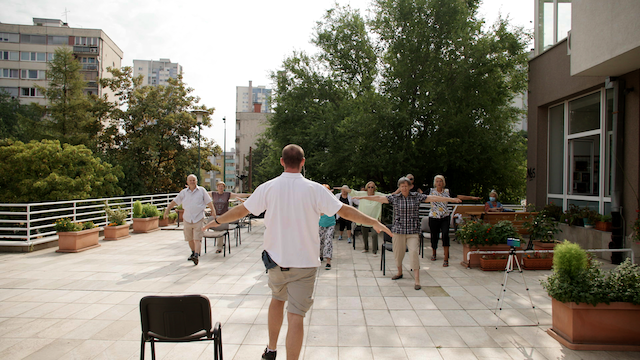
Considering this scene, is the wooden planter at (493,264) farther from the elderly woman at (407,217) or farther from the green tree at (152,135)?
the green tree at (152,135)

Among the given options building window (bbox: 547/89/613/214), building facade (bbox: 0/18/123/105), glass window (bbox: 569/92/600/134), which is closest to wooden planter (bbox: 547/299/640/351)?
building window (bbox: 547/89/613/214)

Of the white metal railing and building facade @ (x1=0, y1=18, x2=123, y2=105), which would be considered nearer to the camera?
the white metal railing

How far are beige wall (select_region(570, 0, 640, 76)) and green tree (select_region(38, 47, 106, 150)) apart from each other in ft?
97.5

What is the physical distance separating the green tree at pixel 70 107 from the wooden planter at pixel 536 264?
2929cm

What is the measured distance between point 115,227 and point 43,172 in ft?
25.3

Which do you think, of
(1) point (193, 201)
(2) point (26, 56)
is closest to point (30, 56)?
(2) point (26, 56)

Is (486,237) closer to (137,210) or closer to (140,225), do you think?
(140,225)

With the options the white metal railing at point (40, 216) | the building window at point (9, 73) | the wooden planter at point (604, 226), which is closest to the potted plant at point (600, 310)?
the wooden planter at point (604, 226)

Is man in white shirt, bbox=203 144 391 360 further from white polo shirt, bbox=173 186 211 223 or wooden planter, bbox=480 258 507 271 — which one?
wooden planter, bbox=480 258 507 271

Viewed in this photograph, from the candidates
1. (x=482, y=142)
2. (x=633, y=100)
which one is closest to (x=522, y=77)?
(x=482, y=142)

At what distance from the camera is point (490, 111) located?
45.8 feet

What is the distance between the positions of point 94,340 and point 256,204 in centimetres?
269

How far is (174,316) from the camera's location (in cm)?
284

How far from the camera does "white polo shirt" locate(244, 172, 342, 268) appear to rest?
126 inches
